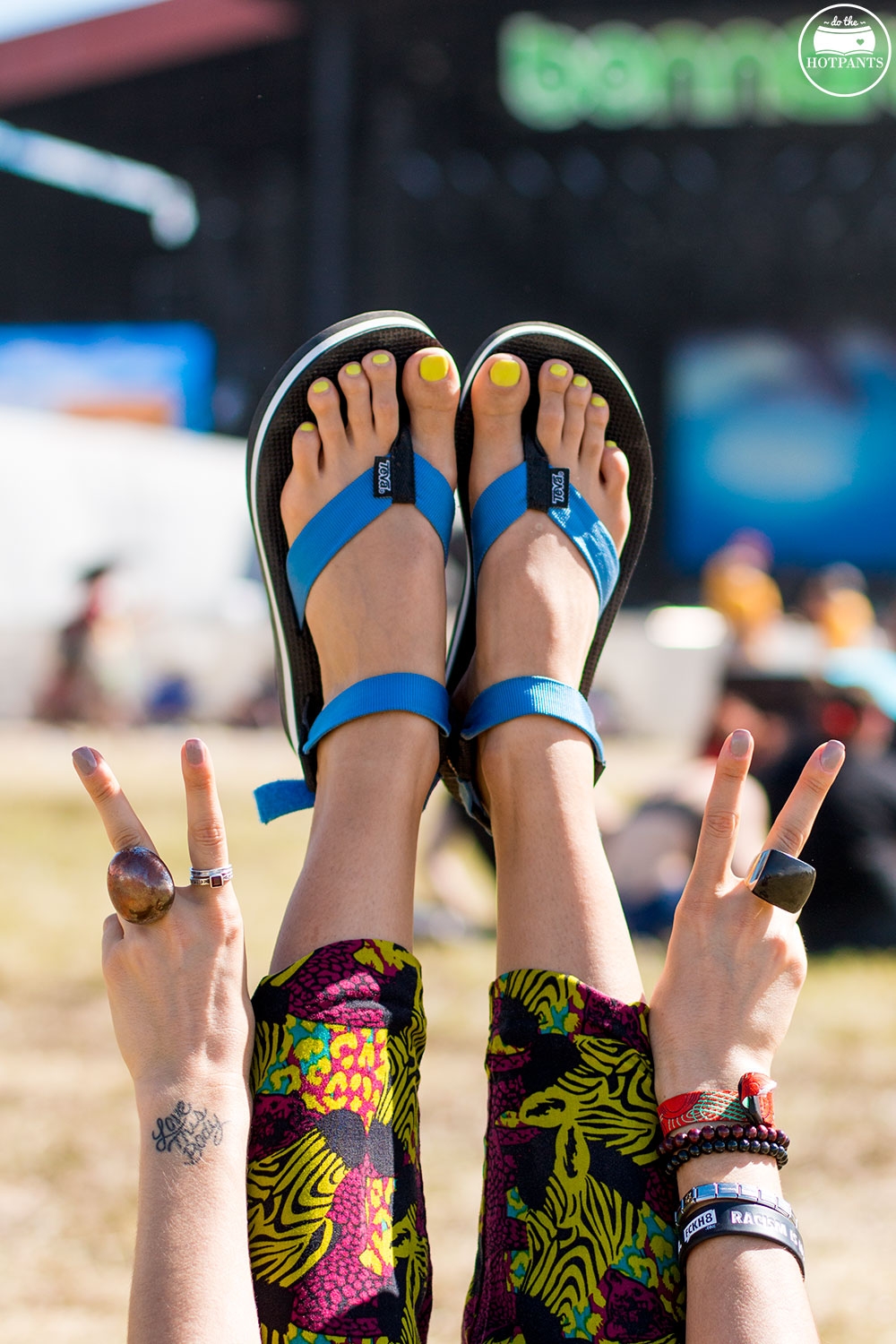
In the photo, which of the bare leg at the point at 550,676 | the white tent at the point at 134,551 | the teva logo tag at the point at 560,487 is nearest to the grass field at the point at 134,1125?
the bare leg at the point at 550,676

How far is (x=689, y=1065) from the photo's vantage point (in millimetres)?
973

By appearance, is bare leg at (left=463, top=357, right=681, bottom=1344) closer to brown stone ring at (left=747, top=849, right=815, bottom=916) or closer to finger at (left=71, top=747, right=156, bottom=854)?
brown stone ring at (left=747, top=849, right=815, bottom=916)

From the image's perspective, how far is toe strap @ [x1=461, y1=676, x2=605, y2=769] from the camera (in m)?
1.23

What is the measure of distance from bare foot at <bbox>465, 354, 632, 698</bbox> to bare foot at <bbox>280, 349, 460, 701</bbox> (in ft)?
0.16

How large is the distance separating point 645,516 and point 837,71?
0.57 metres

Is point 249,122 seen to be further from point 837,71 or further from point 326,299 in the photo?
point 837,71

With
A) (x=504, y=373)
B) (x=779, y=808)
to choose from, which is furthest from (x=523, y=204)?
(x=504, y=373)

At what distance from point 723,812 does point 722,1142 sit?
255 mm

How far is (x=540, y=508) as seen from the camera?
4.75 feet

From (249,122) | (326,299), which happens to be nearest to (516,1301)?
(249,122)

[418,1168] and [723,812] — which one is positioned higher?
[723,812]

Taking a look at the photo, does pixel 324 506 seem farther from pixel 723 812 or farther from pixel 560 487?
pixel 723 812

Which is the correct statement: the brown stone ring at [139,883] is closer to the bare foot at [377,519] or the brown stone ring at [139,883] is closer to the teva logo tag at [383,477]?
the bare foot at [377,519]

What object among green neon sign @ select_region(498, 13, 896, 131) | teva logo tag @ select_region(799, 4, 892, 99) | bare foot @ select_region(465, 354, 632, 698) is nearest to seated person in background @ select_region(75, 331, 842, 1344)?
bare foot @ select_region(465, 354, 632, 698)
